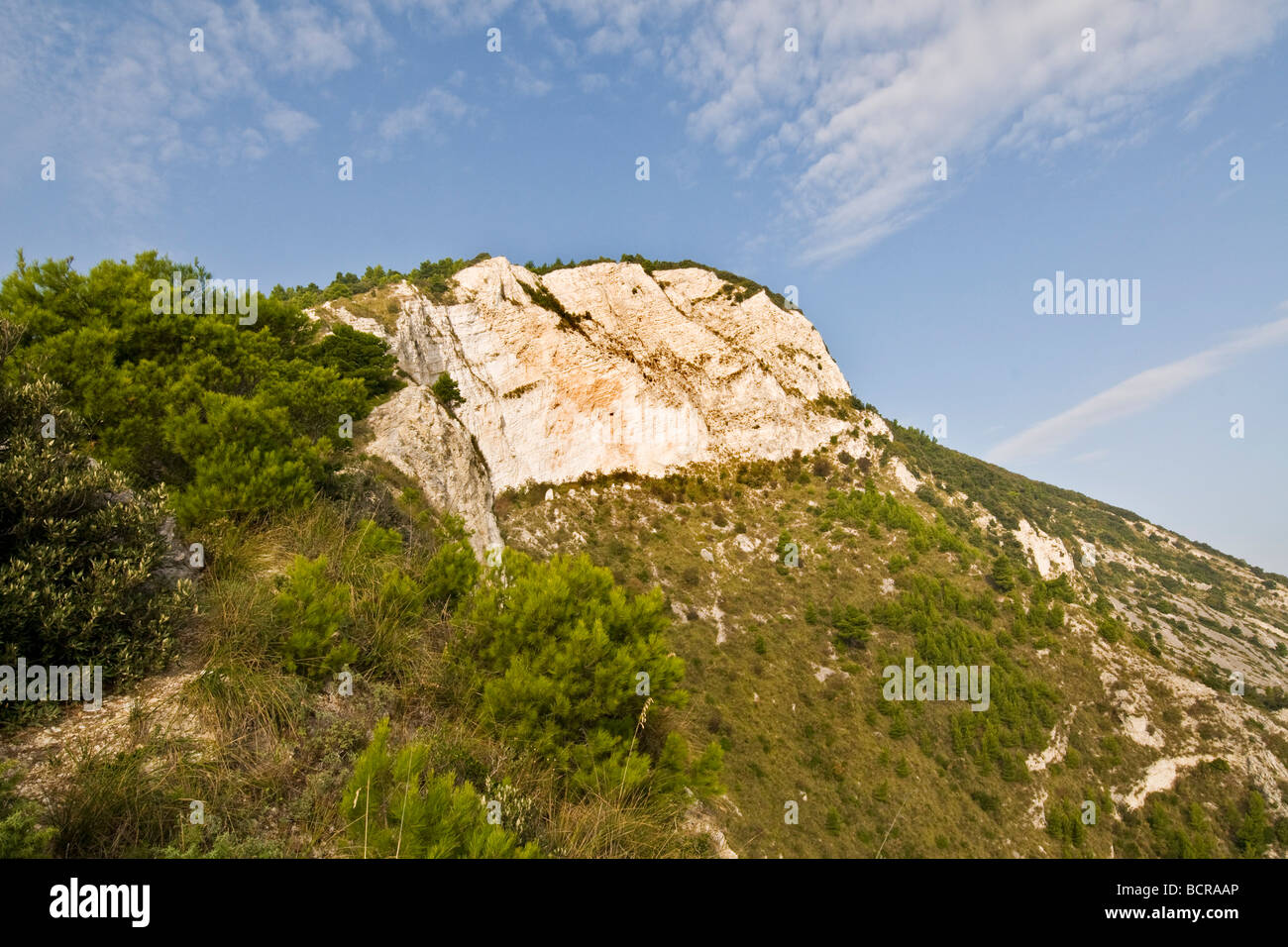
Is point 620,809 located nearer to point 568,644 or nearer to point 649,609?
point 568,644

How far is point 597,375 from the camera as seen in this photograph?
45000mm

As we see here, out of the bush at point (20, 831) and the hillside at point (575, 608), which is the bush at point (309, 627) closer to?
the hillside at point (575, 608)

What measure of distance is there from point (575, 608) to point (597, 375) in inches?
1564

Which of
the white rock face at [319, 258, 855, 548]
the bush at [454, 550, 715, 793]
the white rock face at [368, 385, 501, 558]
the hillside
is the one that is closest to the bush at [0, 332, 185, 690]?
the hillside

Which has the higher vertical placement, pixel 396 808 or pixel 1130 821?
pixel 396 808

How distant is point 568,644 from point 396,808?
311 centimetres

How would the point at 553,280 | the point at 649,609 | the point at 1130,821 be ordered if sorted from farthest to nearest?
the point at 553,280 → the point at 1130,821 → the point at 649,609

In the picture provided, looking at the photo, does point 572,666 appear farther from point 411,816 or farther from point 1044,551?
point 1044,551

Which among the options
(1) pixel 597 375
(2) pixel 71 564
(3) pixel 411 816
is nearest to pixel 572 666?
(3) pixel 411 816

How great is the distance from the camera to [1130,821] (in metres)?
38.0

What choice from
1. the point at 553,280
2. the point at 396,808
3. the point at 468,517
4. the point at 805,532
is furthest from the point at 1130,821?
the point at 553,280

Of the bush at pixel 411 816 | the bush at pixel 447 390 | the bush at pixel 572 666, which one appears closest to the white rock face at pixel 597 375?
the bush at pixel 447 390

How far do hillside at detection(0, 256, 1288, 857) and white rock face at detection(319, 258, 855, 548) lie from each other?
12.4 inches
